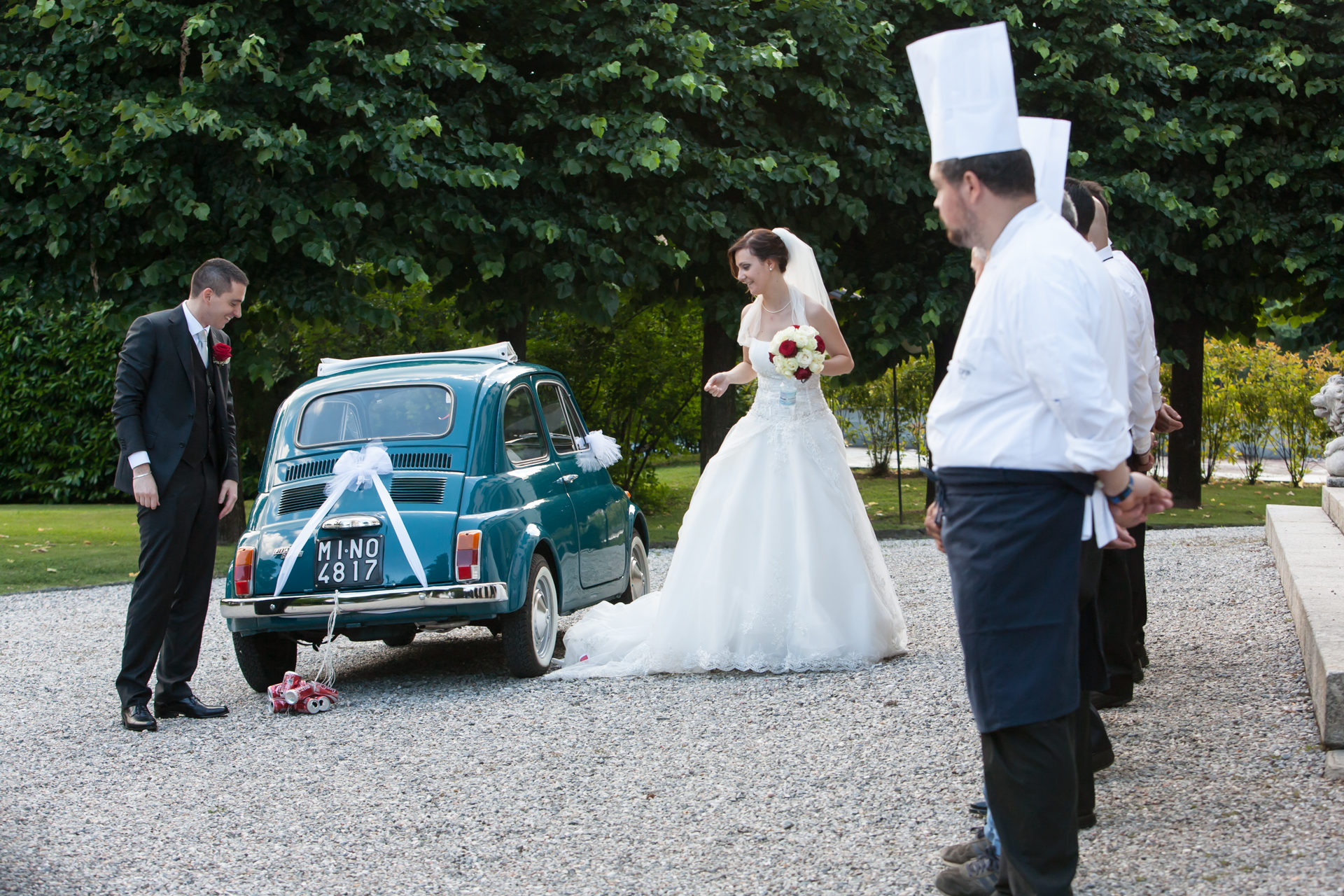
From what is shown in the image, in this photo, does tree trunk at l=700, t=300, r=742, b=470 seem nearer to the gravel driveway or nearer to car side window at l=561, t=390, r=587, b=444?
car side window at l=561, t=390, r=587, b=444

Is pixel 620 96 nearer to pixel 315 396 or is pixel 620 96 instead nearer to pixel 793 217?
pixel 793 217

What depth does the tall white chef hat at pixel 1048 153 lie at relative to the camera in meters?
3.39

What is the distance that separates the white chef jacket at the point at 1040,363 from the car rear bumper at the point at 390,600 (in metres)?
3.90

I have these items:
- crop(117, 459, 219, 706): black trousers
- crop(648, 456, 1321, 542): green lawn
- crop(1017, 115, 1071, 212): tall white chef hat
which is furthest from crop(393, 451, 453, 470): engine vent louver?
crop(648, 456, 1321, 542): green lawn

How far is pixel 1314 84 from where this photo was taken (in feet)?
49.2

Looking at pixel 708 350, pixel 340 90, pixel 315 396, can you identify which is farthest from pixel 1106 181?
pixel 315 396

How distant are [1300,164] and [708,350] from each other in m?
7.51

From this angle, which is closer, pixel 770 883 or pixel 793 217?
pixel 770 883

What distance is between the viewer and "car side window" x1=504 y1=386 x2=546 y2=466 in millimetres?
7465

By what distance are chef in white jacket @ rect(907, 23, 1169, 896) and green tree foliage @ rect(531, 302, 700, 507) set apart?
45.8 feet

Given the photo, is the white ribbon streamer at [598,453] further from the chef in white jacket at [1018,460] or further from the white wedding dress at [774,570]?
the chef in white jacket at [1018,460]

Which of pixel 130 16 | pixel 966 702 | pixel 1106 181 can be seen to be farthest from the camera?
pixel 1106 181

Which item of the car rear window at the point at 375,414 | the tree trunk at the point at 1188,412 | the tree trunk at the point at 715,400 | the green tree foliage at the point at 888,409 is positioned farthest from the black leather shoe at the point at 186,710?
the green tree foliage at the point at 888,409

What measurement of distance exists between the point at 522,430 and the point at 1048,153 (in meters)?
4.72
